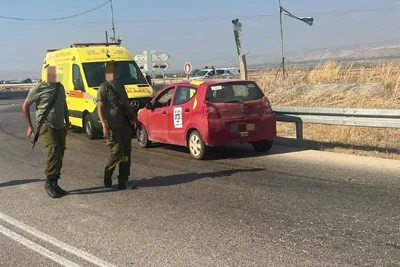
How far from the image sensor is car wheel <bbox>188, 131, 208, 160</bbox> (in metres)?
9.61

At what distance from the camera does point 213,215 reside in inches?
231

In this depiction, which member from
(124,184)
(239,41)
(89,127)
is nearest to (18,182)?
(124,184)

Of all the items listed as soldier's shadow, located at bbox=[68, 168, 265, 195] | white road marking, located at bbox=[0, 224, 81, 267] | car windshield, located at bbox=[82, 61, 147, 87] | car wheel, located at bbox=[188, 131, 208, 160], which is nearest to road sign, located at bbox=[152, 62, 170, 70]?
car windshield, located at bbox=[82, 61, 147, 87]

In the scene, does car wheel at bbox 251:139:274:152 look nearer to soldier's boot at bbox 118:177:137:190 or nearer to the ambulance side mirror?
soldier's boot at bbox 118:177:137:190

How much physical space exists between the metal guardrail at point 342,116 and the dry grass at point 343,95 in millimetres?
552

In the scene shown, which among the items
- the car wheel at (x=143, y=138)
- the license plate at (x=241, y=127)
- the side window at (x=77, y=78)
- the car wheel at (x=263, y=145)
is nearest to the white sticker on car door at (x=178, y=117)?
the license plate at (x=241, y=127)

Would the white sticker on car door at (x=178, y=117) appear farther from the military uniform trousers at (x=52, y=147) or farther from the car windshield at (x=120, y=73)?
the car windshield at (x=120, y=73)

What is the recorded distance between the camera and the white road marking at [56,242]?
4.50 m

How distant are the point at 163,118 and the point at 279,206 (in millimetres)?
5025

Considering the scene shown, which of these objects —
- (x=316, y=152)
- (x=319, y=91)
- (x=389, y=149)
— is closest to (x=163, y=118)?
(x=316, y=152)

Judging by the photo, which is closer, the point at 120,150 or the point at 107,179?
the point at 120,150

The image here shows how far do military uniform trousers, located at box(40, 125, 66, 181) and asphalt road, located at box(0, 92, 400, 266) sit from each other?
1.25ft

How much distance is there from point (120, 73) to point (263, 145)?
5344mm

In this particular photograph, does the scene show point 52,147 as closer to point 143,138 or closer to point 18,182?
point 18,182
